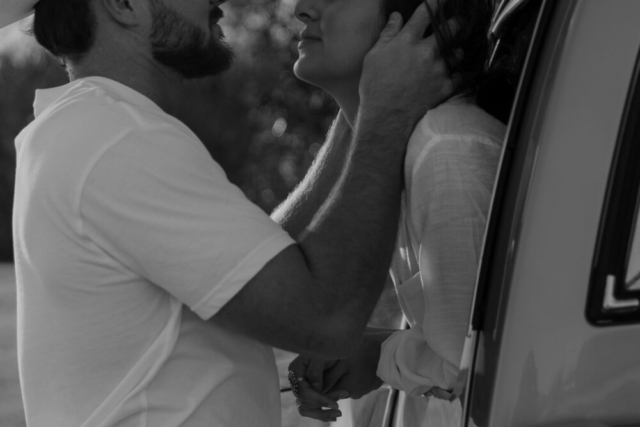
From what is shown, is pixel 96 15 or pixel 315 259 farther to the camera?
pixel 96 15

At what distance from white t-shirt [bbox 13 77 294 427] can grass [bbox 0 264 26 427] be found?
200 inches

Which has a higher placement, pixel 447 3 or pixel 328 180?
pixel 447 3

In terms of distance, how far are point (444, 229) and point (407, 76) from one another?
0.36 metres

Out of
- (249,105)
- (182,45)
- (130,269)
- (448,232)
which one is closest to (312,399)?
(130,269)

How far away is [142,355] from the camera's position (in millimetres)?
1891

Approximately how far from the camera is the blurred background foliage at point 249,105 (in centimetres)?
1392

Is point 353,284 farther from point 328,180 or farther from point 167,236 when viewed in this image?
point 328,180

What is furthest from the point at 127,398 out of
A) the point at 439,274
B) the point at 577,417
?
the point at 577,417

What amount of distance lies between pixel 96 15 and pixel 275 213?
752 millimetres

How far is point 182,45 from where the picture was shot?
230cm

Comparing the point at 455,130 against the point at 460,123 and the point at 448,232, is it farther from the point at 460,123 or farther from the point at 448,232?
the point at 448,232

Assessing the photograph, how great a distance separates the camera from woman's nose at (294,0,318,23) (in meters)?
2.30

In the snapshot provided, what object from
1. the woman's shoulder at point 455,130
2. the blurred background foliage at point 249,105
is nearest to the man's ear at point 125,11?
the woman's shoulder at point 455,130

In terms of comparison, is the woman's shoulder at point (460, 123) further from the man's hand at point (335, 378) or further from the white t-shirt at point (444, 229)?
the man's hand at point (335, 378)
